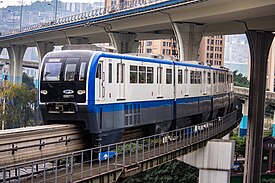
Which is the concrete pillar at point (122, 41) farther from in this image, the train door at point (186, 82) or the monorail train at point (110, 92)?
the monorail train at point (110, 92)

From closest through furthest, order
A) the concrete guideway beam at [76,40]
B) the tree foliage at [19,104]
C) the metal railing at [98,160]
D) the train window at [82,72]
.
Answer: the metal railing at [98,160] → the train window at [82,72] → the concrete guideway beam at [76,40] → the tree foliage at [19,104]

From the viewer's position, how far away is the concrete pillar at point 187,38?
3284 cm

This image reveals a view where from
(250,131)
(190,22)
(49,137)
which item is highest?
(190,22)

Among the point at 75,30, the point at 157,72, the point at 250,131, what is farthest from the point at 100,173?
the point at 75,30

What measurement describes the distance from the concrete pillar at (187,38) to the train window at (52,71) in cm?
1997

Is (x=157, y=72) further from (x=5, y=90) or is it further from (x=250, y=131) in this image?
(x=5, y=90)

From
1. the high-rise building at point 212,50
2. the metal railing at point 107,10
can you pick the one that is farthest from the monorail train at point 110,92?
the high-rise building at point 212,50

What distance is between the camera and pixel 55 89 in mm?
13453

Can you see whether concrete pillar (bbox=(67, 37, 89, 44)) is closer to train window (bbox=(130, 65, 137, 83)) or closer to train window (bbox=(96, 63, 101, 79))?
train window (bbox=(130, 65, 137, 83))

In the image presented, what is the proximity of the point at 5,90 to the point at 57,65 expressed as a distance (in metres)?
47.9

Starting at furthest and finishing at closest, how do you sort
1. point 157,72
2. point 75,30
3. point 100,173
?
point 75,30 < point 157,72 < point 100,173

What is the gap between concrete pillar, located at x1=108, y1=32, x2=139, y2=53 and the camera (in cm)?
4075

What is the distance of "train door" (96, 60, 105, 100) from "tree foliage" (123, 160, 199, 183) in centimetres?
1952

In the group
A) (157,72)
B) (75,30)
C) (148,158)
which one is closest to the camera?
→ (148,158)
